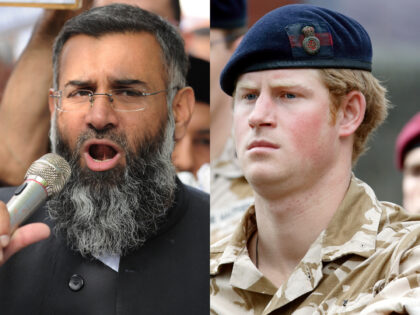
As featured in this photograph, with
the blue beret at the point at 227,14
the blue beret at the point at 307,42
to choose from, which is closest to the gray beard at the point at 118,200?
the blue beret at the point at 307,42

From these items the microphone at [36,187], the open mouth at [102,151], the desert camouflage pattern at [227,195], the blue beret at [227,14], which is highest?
the blue beret at [227,14]

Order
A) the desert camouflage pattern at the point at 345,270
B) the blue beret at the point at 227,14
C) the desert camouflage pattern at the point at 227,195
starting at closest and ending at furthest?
the desert camouflage pattern at the point at 345,270 < the desert camouflage pattern at the point at 227,195 < the blue beret at the point at 227,14

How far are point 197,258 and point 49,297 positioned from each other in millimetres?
584

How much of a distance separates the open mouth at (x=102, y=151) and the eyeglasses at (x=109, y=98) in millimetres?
156

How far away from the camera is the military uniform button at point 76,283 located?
2727 mm

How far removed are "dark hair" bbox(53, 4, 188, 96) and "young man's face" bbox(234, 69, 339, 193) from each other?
382 millimetres

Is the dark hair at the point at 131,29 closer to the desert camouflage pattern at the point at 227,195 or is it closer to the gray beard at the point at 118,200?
the gray beard at the point at 118,200

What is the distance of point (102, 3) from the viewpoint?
111 inches

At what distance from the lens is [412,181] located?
370 cm

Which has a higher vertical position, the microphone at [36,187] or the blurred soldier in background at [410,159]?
the microphone at [36,187]

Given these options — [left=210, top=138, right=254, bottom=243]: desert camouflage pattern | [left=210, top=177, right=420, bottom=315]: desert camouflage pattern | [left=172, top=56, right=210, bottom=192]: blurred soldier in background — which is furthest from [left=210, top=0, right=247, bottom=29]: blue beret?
[left=210, top=177, right=420, bottom=315]: desert camouflage pattern

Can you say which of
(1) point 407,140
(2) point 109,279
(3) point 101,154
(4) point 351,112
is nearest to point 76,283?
(2) point 109,279

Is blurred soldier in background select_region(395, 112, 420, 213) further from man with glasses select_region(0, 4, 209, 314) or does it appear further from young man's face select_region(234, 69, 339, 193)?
man with glasses select_region(0, 4, 209, 314)

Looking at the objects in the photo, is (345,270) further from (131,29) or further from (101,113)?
(131,29)
